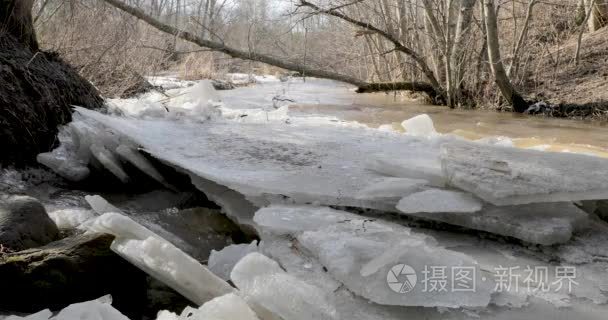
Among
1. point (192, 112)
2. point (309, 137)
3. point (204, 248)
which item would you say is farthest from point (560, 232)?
point (192, 112)

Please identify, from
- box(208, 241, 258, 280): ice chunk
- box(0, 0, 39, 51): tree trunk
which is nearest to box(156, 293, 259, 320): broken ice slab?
box(208, 241, 258, 280): ice chunk

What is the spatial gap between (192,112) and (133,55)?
348cm

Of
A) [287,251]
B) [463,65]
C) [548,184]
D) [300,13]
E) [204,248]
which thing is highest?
[300,13]

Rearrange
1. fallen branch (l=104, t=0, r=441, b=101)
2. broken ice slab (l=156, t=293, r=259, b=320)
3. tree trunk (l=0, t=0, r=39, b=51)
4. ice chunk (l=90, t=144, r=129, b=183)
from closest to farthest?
broken ice slab (l=156, t=293, r=259, b=320) < ice chunk (l=90, t=144, r=129, b=183) < tree trunk (l=0, t=0, r=39, b=51) < fallen branch (l=104, t=0, r=441, b=101)

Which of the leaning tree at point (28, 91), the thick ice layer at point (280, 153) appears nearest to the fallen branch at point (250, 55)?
the leaning tree at point (28, 91)

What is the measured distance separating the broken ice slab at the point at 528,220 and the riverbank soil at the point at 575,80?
5.10 m

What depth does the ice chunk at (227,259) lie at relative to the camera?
1.73 meters

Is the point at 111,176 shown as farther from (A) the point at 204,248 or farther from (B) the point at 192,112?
(B) the point at 192,112

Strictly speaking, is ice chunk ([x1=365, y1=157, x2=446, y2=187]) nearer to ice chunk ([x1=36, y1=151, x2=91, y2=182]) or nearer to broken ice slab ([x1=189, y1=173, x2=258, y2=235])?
broken ice slab ([x1=189, y1=173, x2=258, y2=235])

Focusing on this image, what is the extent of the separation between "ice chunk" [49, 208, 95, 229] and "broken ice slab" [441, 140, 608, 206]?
1.66m

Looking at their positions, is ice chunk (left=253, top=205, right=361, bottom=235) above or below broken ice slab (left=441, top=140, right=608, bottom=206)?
below

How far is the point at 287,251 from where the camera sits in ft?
5.49

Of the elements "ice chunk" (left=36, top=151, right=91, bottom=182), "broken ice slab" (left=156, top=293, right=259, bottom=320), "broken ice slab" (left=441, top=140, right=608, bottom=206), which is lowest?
"broken ice slab" (left=156, top=293, right=259, bottom=320)

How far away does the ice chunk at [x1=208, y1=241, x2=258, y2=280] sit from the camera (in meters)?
1.73
